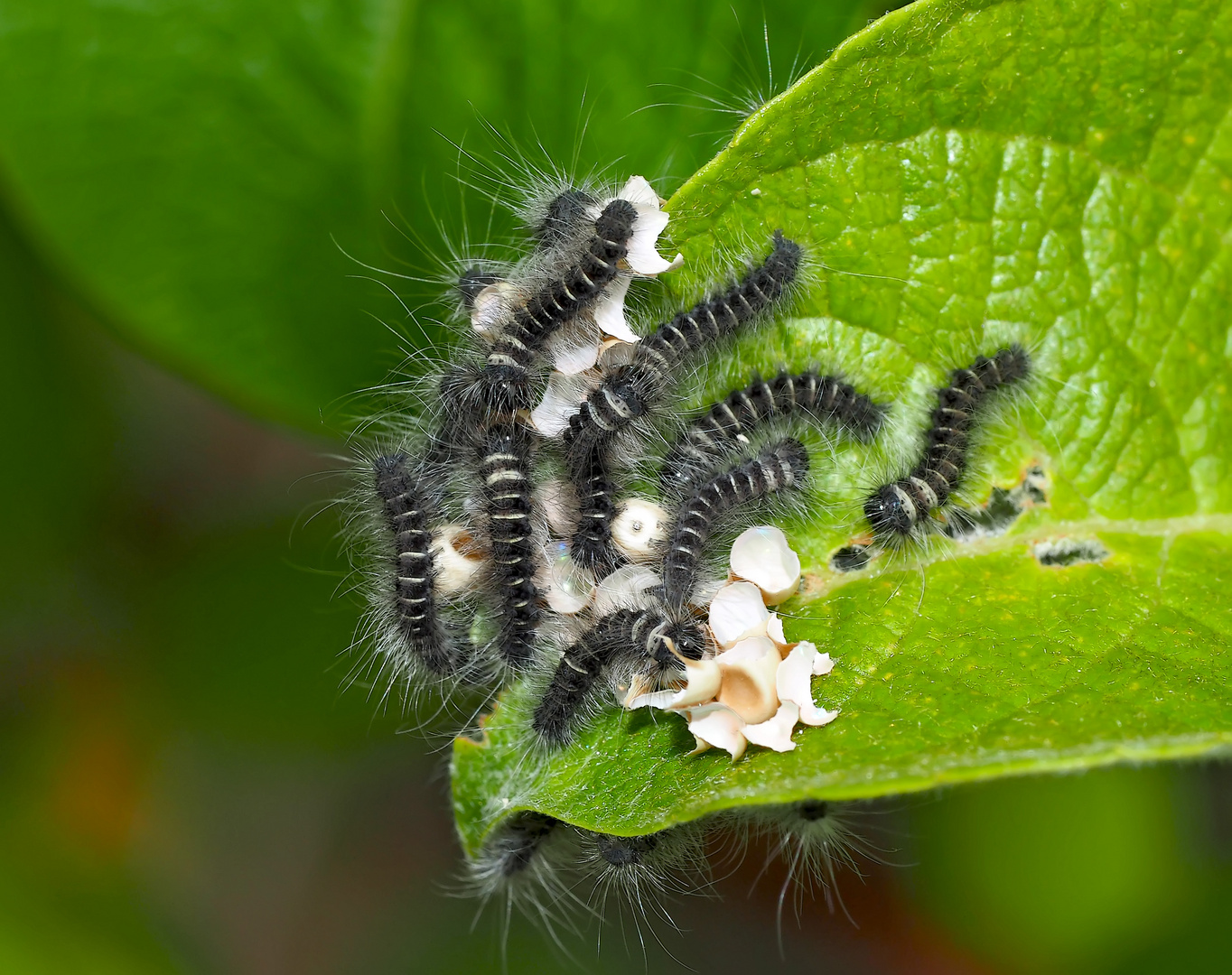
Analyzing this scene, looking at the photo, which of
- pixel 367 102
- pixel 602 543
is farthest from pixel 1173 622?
pixel 367 102

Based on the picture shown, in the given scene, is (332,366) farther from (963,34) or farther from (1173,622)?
(1173,622)

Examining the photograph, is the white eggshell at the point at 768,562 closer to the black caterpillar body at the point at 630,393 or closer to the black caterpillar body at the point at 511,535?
the black caterpillar body at the point at 630,393

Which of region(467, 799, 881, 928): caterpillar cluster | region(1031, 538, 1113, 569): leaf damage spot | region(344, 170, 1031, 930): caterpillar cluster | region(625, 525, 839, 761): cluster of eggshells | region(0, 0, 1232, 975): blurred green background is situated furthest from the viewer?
region(0, 0, 1232, 975): blurred green background

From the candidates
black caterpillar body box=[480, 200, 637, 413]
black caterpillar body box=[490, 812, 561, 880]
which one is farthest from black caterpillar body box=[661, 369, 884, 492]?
black caterpillar body box=[490, 812, 561, 880]

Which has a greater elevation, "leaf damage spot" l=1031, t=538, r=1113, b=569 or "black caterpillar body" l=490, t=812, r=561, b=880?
"leaf damage spot" l=1031, t=538, r=1113, b=569

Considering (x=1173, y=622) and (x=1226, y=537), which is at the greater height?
(x=1226, y=537)

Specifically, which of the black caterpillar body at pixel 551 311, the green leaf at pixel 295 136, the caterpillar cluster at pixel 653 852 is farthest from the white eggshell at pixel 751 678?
the green leaf at pixel 295 136

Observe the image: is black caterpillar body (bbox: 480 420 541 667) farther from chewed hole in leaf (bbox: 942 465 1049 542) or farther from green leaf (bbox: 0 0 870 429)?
chewed hole in leaf (bbox: 942 465 1049 542)
